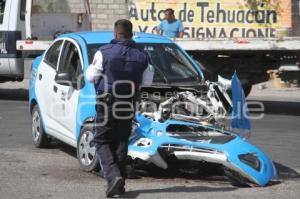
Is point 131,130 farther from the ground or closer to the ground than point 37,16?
closer to the ground

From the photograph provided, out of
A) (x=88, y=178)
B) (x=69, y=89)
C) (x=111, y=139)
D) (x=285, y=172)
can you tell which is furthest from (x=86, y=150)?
(x=285, y=172)

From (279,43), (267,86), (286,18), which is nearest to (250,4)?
(286,18)

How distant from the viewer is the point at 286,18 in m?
18.2

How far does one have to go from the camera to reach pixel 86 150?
8.30 meters

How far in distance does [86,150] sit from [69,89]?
92cm

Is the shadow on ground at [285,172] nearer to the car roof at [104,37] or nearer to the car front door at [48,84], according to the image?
the car roof at [104,37]

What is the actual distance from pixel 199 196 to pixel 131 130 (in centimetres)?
97

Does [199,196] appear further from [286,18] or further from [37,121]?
[286,18]

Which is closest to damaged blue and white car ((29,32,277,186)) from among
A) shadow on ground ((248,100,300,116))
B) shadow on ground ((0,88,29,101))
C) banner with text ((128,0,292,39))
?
shadow on ground ((248,100,300,116))

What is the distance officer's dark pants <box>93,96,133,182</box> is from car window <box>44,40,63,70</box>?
8.43ft

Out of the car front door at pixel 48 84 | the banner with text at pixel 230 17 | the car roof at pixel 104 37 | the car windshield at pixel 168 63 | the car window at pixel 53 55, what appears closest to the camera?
→ the car windshield at pixel 168 63

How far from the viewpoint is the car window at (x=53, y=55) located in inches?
381

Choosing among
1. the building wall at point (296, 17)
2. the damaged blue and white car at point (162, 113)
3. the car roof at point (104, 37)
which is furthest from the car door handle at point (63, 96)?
the building wall at point (296, 17)

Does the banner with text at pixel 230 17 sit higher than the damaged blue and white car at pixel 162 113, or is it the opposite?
the banner with text at pixel 230 17
